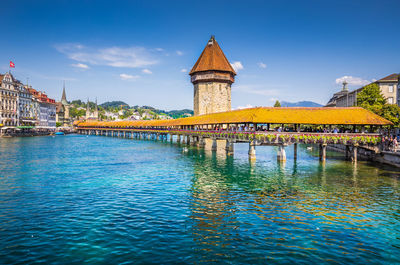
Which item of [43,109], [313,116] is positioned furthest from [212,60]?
[43,109]

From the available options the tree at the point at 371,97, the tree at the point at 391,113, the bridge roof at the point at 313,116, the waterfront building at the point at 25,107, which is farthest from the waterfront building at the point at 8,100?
the tree at the point at 391,113

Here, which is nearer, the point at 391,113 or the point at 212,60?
the point at 391,113

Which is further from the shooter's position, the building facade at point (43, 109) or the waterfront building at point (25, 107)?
the building facade at point (43, 109)

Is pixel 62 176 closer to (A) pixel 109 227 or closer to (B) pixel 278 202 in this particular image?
(A) pixel 109 227

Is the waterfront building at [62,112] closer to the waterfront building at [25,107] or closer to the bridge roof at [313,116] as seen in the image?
the waterfront building at [25,107]

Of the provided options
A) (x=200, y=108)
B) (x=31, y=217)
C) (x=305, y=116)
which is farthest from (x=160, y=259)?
(x=200, y=108)

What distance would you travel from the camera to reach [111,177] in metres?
23.2

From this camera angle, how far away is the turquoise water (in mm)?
9664

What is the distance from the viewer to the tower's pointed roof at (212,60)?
232 feet

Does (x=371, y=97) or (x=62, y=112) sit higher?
(x=62, y=112)

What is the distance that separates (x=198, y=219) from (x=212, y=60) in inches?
2446

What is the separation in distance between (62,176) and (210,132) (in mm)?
25541

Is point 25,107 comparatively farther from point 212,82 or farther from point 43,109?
point 212,82

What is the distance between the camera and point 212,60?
71.2 meters
